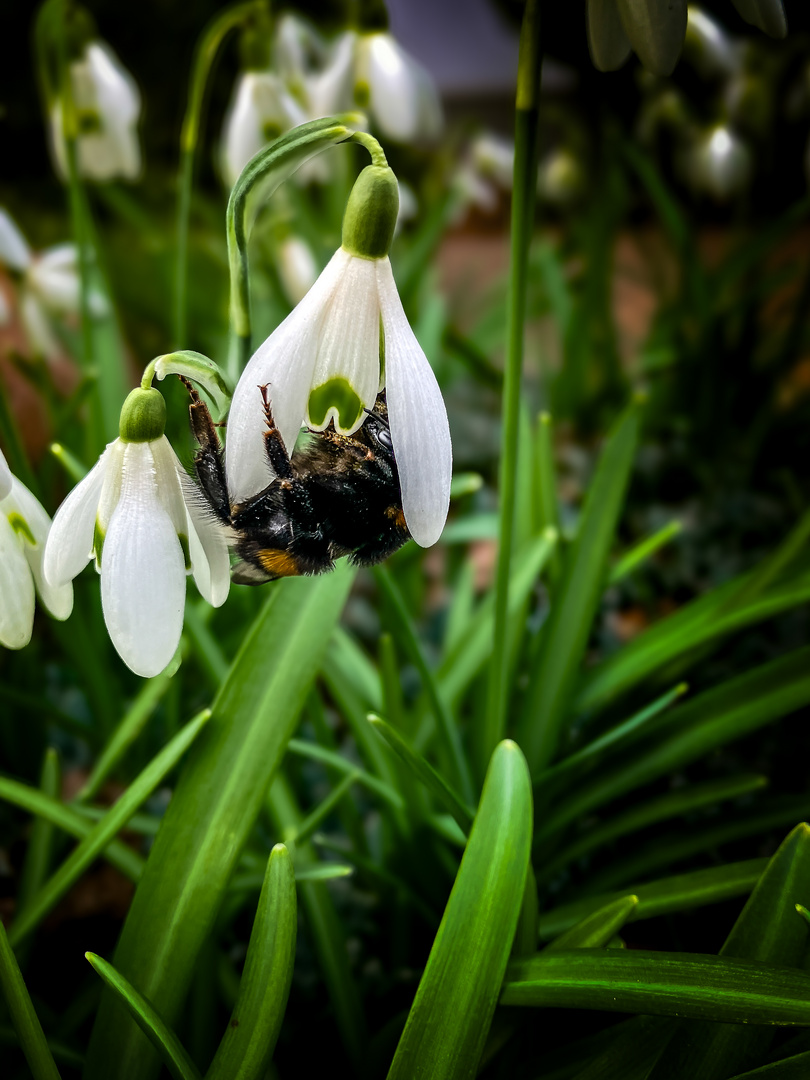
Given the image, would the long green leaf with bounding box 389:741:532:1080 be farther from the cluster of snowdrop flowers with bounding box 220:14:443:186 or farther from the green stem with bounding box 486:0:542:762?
the cluster of snowdrop flowers with bounding box 220:14:443:186

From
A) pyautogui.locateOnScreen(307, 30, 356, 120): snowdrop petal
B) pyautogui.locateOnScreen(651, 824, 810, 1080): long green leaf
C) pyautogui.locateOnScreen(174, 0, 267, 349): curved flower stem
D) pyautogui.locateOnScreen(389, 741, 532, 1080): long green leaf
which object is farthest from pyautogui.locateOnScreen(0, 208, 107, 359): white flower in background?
pyautogui.locateOnScreen(651, 824, 810, 1080): long green leaf

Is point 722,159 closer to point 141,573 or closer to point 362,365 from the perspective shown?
point 362,365

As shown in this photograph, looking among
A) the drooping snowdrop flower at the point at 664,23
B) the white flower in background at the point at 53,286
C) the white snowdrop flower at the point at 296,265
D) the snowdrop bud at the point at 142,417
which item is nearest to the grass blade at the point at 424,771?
the snowdrop bud at the point at 142,417

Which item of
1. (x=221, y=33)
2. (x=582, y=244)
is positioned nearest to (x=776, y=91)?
(x=582, y=244)

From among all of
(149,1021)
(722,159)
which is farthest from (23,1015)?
(722,159)

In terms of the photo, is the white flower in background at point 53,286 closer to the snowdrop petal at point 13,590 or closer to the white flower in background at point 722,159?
the snowdrop petal at point 13,590
